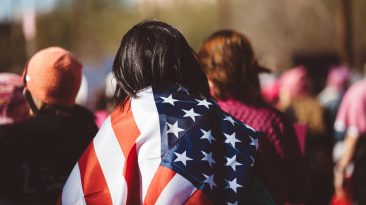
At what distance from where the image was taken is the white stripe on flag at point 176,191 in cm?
289

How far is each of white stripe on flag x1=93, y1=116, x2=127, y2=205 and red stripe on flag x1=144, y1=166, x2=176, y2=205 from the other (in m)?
0.11

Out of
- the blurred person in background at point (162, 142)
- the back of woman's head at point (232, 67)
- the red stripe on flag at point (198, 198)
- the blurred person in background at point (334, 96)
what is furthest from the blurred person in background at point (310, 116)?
the red stripe on flag at point (198, 198)

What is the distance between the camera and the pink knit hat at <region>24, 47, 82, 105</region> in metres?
3.82

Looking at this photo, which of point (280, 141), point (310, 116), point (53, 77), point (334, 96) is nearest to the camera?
point (53, 77)

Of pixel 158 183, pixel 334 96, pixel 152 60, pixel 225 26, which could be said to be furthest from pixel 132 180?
pixel 225 26

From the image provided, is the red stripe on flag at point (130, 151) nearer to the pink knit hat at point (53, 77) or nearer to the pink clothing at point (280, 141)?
the pink knit hat at point (53, 77)

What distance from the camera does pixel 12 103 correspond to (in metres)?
4.17

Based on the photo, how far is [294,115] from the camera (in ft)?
23.9

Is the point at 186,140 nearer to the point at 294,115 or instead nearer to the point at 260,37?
the point at 294,115

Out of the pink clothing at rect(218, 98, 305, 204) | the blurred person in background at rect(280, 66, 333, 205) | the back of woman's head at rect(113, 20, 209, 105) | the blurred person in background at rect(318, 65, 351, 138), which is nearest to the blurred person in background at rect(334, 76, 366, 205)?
the blurred person in background at rect(280, 66, 333, 205)

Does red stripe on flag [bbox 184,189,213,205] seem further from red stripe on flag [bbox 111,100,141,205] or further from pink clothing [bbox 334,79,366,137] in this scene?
pink clothing [bbox 334,79,366,137]

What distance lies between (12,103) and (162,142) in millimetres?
1538

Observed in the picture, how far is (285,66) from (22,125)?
1148 inches

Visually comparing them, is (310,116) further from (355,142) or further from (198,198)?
(198,198)
